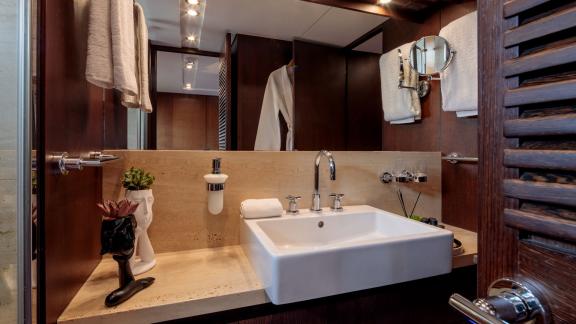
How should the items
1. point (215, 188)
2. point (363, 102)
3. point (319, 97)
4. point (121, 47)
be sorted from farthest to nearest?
point (363, 102) < point (319, 97) < point (215, 188) < point (121, 47)

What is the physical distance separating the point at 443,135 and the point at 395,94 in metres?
0.32

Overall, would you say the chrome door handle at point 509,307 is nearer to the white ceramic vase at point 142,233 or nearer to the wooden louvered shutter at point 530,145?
A: the wooden louvered shutter at point 530,145

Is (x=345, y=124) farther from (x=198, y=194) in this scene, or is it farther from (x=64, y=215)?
(x=64, y=215)

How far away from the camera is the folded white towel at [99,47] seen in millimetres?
714

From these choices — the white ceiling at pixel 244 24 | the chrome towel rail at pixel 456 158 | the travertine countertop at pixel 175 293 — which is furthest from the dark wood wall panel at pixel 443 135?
the travertine countertop at pixel 175 293

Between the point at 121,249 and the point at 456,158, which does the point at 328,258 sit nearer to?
the point at 121,249

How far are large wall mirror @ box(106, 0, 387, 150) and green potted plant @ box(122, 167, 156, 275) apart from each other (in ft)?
0.70

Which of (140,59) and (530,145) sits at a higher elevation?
(140,59)

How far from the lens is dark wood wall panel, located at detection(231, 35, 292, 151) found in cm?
121

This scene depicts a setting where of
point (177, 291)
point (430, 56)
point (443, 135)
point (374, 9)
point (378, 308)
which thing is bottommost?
point (378, 308)

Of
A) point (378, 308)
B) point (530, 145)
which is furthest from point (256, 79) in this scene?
point (530, 145)

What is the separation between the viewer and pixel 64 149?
67 centimetres

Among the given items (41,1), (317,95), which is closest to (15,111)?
(41,1)

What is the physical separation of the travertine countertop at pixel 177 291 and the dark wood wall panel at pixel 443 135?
467 millimetres
